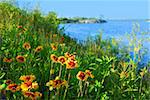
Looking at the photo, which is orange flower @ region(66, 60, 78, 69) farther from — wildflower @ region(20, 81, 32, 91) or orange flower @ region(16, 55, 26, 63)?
orange flower @ region(16, 55, 26, 63)

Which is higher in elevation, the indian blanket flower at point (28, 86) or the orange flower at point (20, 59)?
the orange flower at point (20, 59)

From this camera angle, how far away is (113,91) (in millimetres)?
3898

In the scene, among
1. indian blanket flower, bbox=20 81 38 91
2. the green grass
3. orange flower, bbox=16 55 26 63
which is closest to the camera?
indian blanket flower, bbox=20 81 38 91

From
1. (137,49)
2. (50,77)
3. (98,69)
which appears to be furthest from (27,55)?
(137,49)

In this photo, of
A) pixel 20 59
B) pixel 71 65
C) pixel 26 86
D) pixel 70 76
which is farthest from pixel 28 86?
pixel 70 76

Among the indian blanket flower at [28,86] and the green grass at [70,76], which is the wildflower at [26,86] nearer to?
the indian blanket flower at [28,86]

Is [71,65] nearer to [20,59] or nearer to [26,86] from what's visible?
[26,86]

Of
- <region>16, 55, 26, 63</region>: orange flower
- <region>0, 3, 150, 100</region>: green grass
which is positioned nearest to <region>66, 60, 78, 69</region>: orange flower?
<region>0, 3, 150, 100</region>: green grass

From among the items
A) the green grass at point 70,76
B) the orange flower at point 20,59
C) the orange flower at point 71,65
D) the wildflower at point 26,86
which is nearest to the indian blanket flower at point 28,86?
the wildflower at point 26,86

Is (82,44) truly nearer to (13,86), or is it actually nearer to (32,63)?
(32,63)

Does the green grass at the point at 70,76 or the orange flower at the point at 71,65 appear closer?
the orange flower at the point at 71,65

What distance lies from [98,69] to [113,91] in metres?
0.35

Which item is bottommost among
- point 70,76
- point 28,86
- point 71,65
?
point 70,76

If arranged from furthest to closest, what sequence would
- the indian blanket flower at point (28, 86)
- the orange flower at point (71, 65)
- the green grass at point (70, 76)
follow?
the green grass at point (70, 76)
the orange flower at point (71, 65)
the indian blanket flower at point (28, 86)
